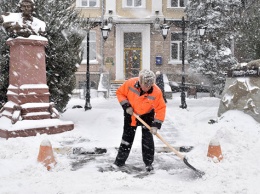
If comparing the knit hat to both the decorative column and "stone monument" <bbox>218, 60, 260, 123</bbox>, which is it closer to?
the decorative column

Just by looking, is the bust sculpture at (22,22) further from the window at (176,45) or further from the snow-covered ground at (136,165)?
the window at (176,45)

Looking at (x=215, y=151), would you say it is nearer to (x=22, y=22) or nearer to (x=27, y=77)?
(x=27, y=77)

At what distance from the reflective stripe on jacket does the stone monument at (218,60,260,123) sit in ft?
12.6

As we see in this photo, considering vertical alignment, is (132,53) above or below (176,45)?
below

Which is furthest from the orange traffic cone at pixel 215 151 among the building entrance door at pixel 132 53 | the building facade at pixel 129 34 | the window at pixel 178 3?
the window at pixel 178 3

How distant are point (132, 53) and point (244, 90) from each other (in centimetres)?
1670

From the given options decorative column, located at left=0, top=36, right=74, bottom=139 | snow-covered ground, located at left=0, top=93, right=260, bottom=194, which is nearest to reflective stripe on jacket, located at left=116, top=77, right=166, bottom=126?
snow-covered ground, located at left=0, top=93, right=260, bottom=194

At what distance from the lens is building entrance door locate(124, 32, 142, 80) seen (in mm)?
24578

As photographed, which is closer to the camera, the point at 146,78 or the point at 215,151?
the point at 146,78

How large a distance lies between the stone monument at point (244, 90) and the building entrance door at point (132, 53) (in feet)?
51.9

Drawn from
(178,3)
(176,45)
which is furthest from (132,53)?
(178,3)

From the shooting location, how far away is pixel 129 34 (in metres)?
24.5

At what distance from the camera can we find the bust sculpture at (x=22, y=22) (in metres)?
7.86

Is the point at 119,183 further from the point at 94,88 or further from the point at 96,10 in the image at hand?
the point at 96,10
